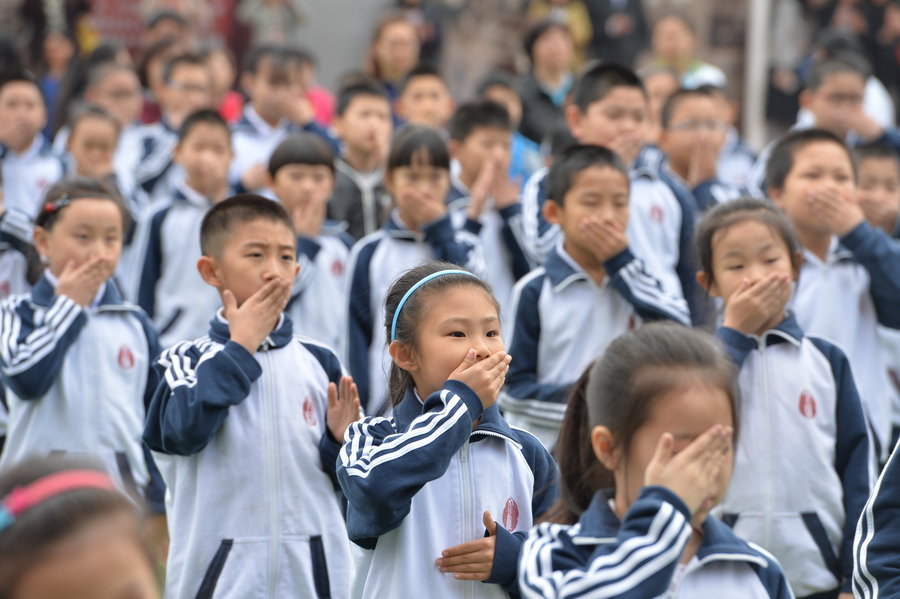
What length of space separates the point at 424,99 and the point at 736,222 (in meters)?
4.86

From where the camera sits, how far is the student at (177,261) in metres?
6.45

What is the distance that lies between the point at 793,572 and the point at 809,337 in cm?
72

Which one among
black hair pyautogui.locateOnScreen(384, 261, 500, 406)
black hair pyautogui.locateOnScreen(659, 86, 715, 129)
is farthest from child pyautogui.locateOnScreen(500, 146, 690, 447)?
black hair pyautogui.locateOnScreen(659, 86, 715, 129)

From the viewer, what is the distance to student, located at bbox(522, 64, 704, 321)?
5.66 m

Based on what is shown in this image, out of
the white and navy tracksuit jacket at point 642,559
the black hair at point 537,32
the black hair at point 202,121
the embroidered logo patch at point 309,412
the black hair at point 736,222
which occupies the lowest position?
the white and navy tracksuit jacket at point 642,559

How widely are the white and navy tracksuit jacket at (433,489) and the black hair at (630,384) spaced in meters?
0.32

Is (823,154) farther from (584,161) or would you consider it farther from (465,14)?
(465,14)

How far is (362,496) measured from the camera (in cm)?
298

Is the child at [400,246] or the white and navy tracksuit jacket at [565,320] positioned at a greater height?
the child at [400,246]

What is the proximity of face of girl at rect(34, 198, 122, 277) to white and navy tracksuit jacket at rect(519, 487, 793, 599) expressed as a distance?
8.55 ft

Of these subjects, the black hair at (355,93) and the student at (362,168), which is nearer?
the student at (362,168)

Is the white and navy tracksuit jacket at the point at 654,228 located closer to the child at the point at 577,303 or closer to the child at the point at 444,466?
the child at the point at 577,303

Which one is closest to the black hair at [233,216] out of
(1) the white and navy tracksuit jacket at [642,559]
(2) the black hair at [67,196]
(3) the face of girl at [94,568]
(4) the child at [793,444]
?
(2) the black hair at [67,196]

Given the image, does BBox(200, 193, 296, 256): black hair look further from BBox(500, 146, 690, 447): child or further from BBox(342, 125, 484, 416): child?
BBox(342, 125, 484, 416): child
